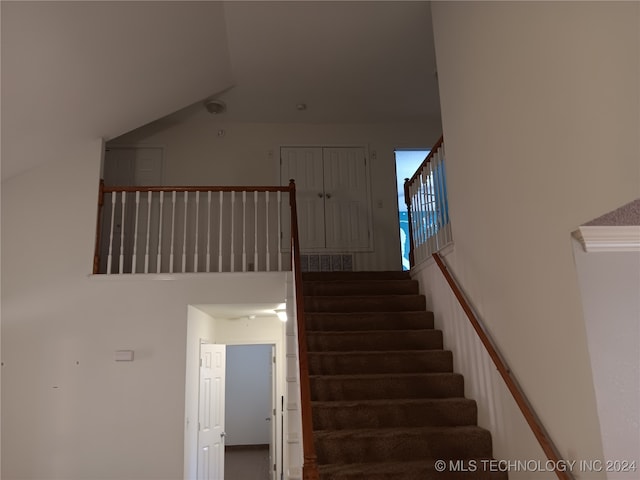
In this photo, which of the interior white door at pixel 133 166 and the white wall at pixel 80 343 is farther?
the interior white door at pixel 133 166

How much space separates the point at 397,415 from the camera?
144 inches

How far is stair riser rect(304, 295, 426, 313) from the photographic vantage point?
493 cm

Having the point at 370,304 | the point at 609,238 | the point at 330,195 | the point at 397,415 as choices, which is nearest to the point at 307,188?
the point at 330,195

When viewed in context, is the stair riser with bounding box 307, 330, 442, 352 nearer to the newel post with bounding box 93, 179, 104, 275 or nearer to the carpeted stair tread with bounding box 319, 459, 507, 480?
the carpeted stair tread with bounding box 319, 459, 507, 480

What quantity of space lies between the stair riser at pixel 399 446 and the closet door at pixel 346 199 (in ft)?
12.1

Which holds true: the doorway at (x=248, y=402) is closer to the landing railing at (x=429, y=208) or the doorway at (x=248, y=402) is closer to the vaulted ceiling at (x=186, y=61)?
the landing railing at (x=429, y=208)

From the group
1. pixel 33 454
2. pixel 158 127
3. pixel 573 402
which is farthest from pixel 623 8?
pixel 158 127

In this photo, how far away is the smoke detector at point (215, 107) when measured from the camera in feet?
21.4

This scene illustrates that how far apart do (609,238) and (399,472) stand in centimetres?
184

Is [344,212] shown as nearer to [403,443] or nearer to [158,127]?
[158,127]

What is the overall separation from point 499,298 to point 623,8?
186cm

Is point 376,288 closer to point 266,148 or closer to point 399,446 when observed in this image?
point 399,446

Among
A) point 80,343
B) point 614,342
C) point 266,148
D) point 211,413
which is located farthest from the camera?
point 266,148

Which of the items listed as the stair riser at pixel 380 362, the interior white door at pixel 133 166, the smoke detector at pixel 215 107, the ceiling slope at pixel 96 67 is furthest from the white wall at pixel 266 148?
the stair riser at pixel 380 362
